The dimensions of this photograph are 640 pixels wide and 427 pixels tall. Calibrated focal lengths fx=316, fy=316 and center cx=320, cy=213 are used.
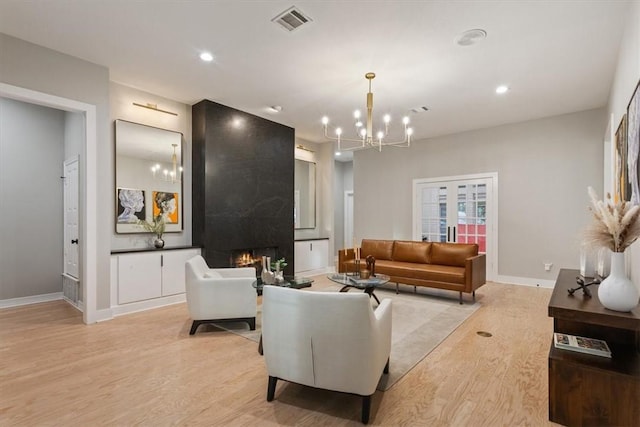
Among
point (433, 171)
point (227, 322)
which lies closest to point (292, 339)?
point (227, 322)

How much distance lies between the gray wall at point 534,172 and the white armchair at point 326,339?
4.73m

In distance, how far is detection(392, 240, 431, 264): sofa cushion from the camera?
5.59 metres

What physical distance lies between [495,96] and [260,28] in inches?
140

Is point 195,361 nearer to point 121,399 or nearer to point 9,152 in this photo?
point 121,399

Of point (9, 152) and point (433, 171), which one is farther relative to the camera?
point (433, 171)

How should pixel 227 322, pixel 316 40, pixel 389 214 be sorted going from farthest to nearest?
1. pixel 389 214
2. pixel 227 322
3. pixel 316 40

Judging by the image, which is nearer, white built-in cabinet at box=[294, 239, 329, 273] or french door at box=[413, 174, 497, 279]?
french door at box=[413, 174, 497, 279]

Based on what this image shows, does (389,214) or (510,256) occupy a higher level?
(389,214)

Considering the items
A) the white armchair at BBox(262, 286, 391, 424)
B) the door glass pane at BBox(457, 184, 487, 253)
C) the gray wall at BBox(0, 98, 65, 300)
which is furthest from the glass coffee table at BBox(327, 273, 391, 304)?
the gray wall at BBox(0, 98, 65, 300)

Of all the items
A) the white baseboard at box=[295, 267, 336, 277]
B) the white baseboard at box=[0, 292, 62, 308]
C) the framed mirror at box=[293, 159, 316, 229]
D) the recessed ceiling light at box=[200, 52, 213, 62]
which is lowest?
the white baseboard at box=[295, 267, 336, 277]

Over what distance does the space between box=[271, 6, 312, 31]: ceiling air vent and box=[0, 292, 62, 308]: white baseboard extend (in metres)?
5.15

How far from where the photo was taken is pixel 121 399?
2.19 meters

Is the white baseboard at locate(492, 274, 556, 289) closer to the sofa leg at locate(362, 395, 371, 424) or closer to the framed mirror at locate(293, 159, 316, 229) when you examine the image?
the framed mirror at locate(293, 159, 316, 229)

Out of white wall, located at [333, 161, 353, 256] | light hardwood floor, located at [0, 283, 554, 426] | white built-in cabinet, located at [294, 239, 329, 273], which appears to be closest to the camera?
light hardwood floor, located at [0, 283, 554, 426]
